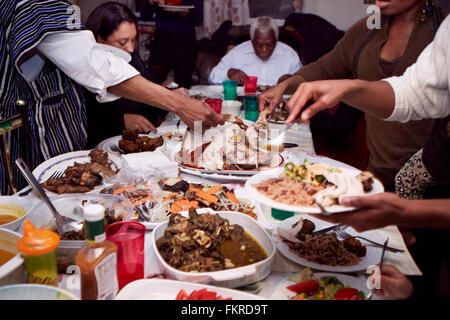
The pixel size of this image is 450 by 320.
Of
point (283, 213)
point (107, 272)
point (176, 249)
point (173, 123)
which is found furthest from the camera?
point (173, 123)

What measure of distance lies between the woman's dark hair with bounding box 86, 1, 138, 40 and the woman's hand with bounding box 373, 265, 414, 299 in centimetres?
274

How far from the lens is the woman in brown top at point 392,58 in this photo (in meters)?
2.26

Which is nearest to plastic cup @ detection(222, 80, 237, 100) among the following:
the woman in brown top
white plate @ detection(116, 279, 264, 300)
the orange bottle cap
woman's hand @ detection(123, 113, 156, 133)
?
the woman in brown top

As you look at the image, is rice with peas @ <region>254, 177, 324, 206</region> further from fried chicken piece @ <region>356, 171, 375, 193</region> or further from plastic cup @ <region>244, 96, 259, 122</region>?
plastic cup @ <region>244, 96, 259, 122</region>

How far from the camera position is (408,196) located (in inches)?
81.5

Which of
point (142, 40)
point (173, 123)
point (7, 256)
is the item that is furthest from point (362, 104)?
point (142, 40)

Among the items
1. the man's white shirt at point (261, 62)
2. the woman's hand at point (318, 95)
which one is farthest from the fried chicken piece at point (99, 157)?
the man's white shirt at point (261, 62)

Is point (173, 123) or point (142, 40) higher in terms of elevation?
point (142, 40)

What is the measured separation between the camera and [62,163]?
2010 mm

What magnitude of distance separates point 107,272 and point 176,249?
30 centimetres

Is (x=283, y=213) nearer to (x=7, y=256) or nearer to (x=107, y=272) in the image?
(x=107, y=272)

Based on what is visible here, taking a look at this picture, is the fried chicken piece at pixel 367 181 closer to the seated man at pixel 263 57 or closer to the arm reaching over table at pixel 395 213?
the arm reaching over table at pixel 395 213

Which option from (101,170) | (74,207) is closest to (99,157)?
(101,170)
